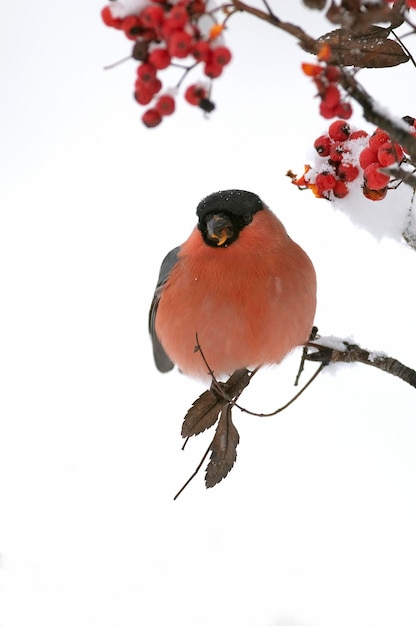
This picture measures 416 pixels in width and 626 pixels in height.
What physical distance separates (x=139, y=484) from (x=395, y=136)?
1048 millimetres

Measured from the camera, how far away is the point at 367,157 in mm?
739

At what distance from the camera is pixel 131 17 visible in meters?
0.46

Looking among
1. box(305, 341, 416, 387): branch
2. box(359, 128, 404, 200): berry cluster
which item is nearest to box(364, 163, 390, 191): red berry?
box(359, 128, 404, 200): berry cluster

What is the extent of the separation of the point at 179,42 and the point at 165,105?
63 millimetres

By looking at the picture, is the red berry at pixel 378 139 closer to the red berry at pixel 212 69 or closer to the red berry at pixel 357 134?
the red berry at pixel 357 134

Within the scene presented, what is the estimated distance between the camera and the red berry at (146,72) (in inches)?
18.5

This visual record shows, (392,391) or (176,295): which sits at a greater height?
(176,295)

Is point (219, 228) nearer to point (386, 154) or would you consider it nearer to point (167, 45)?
point (386, 154)

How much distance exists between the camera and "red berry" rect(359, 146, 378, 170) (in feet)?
2.41

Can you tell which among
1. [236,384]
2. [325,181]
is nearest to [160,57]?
[325,181]

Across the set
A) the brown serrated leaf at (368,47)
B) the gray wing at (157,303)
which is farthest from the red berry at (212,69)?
the gray wing at (157,303)

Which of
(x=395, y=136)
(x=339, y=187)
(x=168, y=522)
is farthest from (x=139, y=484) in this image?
(x=395, y=136)

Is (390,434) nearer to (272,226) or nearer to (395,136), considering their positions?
(272,226)

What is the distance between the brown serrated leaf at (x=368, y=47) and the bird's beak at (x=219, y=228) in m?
0.35
